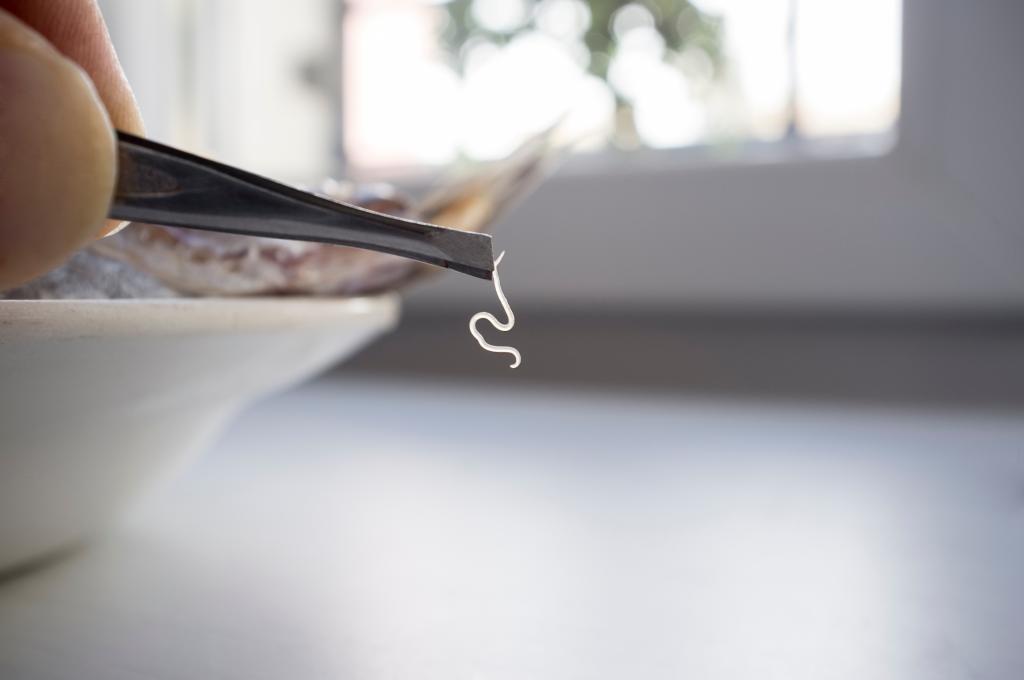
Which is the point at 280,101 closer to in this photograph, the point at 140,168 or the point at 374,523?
the point at 374,523

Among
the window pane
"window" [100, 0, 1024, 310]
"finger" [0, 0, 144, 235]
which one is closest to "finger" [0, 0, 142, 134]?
"finger" [0, 0, 144, 235]

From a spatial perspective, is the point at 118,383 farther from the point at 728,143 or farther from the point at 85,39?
the point at 728,143

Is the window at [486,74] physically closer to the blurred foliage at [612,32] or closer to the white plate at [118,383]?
the blurred foliage at [612,32]

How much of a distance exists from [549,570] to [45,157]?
14 centimetres

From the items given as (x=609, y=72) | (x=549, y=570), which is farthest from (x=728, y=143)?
(x=549, y=570)

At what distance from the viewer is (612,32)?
753mm

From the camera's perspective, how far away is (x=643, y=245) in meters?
0.55

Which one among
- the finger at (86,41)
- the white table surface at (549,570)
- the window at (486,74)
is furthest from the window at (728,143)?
the finger at (86,41)

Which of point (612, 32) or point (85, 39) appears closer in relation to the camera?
point (85, 39)

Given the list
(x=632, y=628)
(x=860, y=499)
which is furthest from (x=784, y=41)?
(x=632, y=628)

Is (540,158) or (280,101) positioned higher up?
(280,101)

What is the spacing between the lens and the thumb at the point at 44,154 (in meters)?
0.07

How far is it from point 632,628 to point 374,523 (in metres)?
0.09

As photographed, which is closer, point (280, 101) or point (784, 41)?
point (784, 41)
